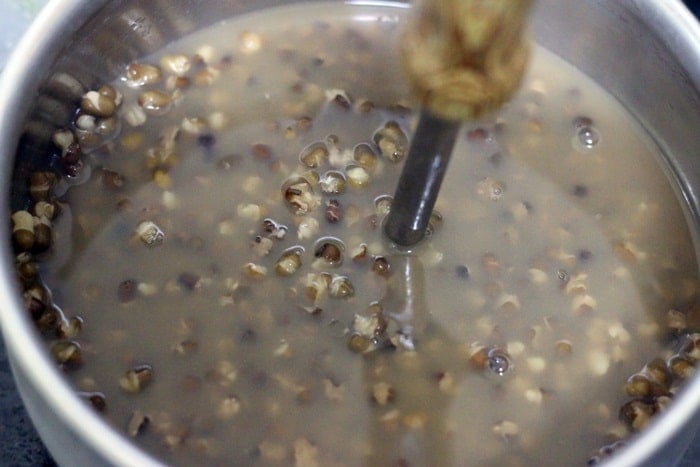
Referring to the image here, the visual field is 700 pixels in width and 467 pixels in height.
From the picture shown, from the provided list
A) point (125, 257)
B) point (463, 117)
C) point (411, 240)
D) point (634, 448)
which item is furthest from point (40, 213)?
point (634, 448)

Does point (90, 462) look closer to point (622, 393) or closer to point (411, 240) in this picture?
point (411, 240)

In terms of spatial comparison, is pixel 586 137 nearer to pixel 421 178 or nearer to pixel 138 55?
pixel 421 178

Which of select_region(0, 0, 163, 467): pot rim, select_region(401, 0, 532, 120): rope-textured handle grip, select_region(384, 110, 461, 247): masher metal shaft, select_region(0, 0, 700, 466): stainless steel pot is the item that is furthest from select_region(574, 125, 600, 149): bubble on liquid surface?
select_region(0, 0, 163, 467): pot rim

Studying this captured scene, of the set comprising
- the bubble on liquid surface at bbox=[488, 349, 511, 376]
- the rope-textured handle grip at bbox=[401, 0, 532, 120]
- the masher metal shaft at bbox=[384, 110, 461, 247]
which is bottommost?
the bubble on liquid surface at bbox=[488, 349, 511, 376]

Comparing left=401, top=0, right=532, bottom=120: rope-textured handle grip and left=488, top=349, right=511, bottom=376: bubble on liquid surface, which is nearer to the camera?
left=401, top=0, right=532, bottom=120: rope-textured handle grip

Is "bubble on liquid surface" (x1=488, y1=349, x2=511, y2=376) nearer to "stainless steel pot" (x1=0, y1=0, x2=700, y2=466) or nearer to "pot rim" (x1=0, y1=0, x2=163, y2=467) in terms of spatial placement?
"stainless steel pot" (x1=0, y1=0, x2=700, y2=466)

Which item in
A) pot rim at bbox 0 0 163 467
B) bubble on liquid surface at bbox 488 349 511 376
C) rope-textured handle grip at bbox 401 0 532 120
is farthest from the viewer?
bubble on liquid surface at bbox 488 349 511 376

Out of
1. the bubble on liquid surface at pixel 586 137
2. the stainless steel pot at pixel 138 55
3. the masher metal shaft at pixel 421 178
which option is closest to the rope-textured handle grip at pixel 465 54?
the masher metal shaft at pixel 421 178

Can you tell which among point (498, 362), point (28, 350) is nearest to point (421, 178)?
point (498, 362)

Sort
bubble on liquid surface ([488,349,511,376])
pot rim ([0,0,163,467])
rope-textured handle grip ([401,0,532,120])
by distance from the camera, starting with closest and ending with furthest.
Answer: rope-textured handle grip ([401,0,532,120]) < pot rim ([0,0,163,467]) < bubble on liquid surface ([488,349,511,376])
